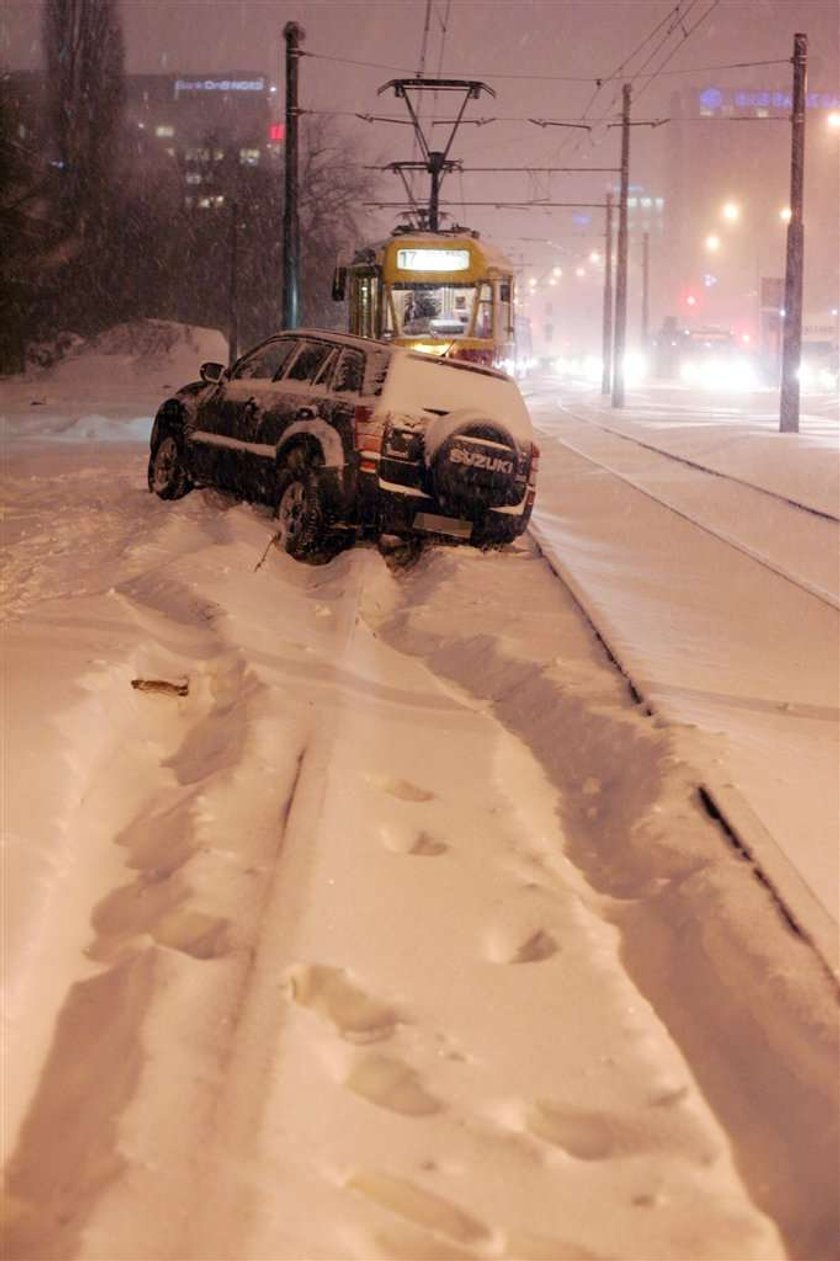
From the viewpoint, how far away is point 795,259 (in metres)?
32.5

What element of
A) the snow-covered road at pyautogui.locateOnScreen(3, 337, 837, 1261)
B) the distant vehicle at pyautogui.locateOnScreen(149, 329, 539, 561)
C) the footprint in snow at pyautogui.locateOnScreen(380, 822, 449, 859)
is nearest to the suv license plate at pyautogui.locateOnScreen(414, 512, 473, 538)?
the distant vehicle at pyautogui.locateOnScreen(149, 329, 539, 561)

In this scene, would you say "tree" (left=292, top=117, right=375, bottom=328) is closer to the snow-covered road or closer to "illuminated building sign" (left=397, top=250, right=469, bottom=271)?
"illuminated building sign" (left=397, top=250, right=469, bottom=271)

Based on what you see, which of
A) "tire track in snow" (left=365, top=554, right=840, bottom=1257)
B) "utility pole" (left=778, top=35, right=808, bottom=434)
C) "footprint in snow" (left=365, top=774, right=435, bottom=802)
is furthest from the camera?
"utility pole" (left=778, top=35, right=808, bottom=434)

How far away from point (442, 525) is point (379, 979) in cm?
835

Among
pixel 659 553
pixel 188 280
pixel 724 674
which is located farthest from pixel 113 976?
pixel 188 280

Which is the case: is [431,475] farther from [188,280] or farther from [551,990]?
[188,280]

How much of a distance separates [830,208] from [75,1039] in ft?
520

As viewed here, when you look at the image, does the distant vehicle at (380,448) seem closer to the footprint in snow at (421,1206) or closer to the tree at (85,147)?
the footprint in snow at (421,1206)

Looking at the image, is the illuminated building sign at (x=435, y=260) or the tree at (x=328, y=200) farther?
the tree at (x=328, y=200)

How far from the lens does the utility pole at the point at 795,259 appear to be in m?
32.0

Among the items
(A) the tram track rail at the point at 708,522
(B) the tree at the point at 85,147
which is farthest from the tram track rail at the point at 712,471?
(B) the tree at the point at 85,147

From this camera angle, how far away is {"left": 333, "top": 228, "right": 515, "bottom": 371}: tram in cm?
2652

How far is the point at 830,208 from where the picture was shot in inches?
5974

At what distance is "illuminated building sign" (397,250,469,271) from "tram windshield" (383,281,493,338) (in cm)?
26
